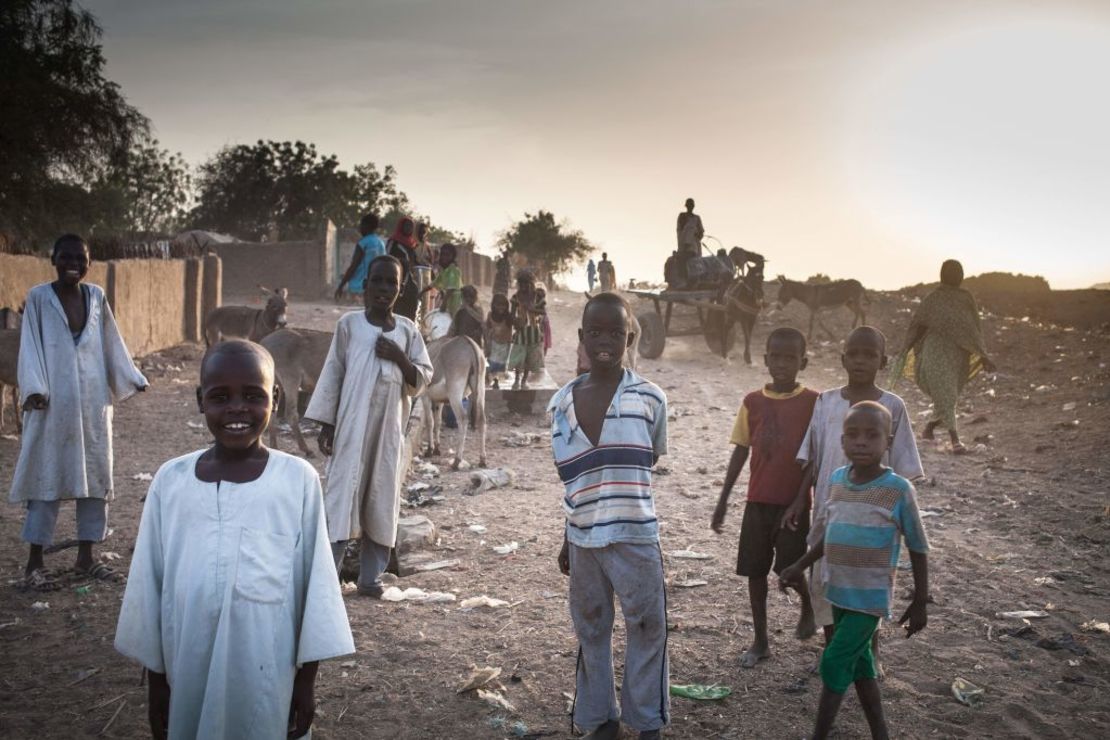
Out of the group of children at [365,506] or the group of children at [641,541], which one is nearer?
the group of children at [365,506]

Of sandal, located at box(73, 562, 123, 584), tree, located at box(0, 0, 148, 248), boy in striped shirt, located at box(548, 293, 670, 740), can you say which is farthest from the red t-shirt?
tree, located at box(0, 0, 148, 248)

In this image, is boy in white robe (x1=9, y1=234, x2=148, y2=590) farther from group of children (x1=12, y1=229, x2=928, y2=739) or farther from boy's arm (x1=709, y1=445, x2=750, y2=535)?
boy's arm (x1=709, y1=445, x2=750, y2=535)

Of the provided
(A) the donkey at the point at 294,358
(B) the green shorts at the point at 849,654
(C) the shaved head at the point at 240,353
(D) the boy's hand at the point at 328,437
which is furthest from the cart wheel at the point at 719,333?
(C) the shaved head at the point at 240,353

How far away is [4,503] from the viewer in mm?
6832

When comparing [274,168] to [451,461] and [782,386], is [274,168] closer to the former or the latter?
[451,461]

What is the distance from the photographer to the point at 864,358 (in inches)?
149

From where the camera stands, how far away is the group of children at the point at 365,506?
2.27 meters

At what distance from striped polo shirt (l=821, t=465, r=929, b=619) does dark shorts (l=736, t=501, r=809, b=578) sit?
2.16 feet

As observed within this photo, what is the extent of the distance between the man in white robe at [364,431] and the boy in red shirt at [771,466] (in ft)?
5.88

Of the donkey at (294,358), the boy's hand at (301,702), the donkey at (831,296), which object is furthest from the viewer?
the donkey at (831,296)

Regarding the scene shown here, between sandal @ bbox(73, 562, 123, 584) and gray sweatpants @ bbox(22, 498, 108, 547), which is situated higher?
gray sweatpants @ bbox(22, 498, 108, 547)

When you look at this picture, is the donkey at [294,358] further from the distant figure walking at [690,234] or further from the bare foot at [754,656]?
the distant figure walking at [690,234]

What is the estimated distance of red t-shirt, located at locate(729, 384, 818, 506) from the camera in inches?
155

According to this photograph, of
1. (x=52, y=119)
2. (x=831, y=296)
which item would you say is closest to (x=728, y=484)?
(x=831, y=296)
